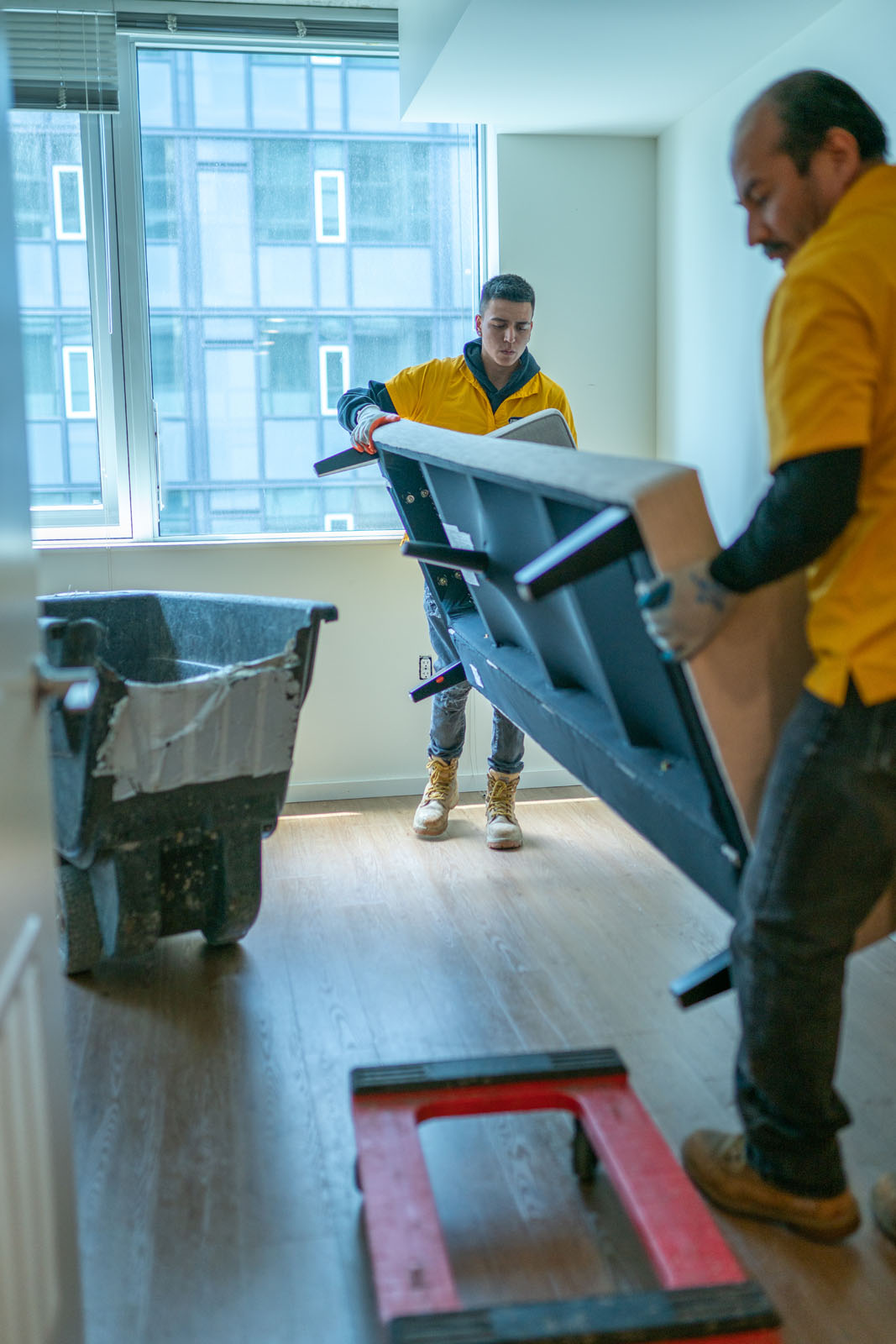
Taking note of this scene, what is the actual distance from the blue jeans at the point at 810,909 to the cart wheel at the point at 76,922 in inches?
60.5

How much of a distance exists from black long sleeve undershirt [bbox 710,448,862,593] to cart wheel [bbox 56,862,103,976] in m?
1.75

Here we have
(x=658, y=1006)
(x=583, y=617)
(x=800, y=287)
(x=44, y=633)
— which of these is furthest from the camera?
(x=658, y=1006)

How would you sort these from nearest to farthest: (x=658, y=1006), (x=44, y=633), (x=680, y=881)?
(x=44, y=633), (x=658, y=1006), (x=680, y=881)

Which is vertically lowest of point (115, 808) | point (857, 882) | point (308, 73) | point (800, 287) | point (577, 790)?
point (577, 790)

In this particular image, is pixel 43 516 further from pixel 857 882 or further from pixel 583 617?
pixel 857 882

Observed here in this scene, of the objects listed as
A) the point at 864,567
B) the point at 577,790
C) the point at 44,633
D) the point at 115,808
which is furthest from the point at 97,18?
the point at 864,567

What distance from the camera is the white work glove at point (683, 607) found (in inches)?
53.5

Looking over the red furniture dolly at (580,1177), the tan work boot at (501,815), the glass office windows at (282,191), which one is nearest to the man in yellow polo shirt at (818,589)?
the red furniture dolly at (580,1177)

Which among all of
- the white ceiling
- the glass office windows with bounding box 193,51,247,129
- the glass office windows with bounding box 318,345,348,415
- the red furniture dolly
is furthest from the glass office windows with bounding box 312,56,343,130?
the red furniture dolly

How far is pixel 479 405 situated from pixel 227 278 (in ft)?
3.86

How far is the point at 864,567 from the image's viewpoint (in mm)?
1448

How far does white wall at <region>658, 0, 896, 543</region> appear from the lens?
3.13m

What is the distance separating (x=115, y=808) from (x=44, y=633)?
38 cm

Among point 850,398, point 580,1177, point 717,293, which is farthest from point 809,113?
point 717,293
